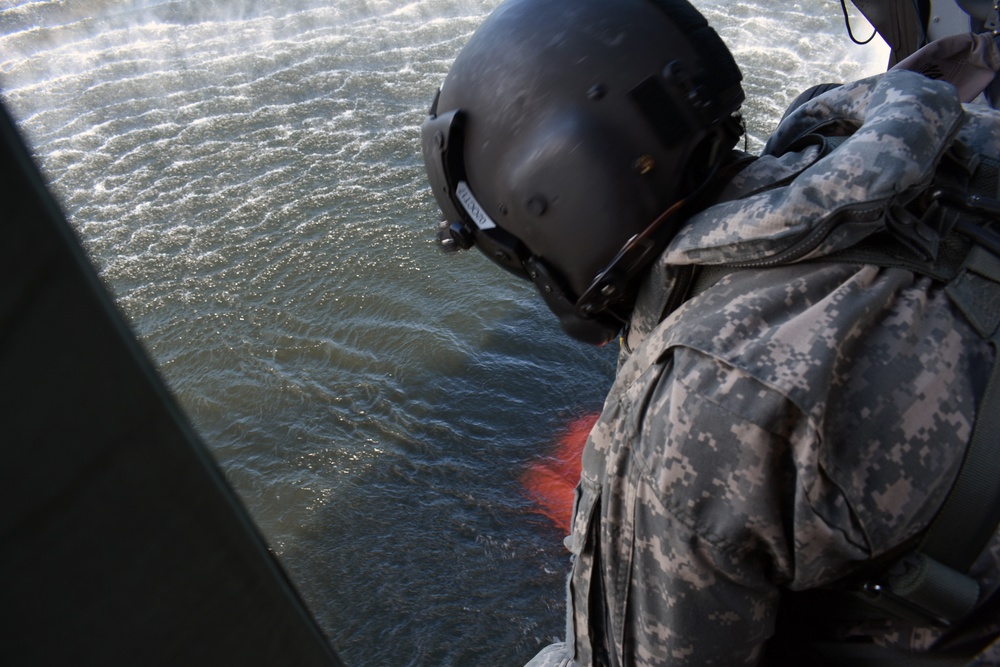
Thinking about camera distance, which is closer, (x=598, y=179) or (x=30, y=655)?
(x=30, y=655)

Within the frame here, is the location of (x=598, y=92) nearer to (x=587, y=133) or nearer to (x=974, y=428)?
(x=587, y=133)

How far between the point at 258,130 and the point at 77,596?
6383 mm

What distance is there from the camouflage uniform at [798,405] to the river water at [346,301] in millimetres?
1644

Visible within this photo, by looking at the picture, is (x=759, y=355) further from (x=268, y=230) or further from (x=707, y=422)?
(x=268, y=230)

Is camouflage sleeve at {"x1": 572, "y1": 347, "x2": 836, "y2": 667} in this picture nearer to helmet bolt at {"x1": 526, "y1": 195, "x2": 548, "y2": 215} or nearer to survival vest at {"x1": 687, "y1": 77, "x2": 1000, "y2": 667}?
survival vest at {"x1": 687, "y1": 77, "x2": 1000, "y2": 667}

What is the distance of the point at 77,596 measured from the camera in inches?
16.3

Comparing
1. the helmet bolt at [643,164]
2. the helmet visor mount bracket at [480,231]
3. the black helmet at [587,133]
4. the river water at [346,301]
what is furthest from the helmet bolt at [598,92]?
the river water at [346,301]

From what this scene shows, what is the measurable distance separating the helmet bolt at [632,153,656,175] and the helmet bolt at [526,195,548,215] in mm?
200

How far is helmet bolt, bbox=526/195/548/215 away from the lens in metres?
1.73

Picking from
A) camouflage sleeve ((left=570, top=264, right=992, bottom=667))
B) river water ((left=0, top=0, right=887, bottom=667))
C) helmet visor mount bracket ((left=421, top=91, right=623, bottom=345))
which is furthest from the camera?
river water ((left=0, top=0, right=887, bottom=667))

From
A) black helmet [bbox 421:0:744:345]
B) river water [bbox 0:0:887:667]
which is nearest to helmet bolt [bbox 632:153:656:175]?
black helmet [bbox 421:0:744:345]

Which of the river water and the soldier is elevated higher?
the soldier

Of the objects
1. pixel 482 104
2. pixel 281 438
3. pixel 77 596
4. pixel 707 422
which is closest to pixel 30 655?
pixel 77 596

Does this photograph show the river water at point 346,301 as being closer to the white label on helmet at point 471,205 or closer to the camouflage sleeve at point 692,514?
the camouflage sleeve at point 692,514
